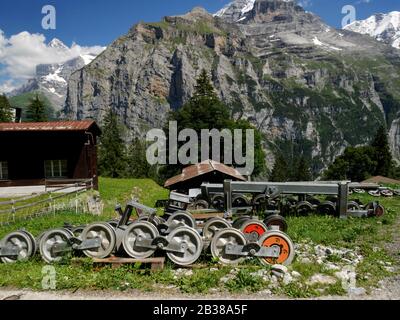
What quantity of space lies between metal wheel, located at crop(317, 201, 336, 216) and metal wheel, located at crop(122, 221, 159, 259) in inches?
395

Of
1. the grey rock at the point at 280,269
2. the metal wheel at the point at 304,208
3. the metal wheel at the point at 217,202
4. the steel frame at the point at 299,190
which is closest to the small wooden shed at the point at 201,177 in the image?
the metal wheel at the point at 217,202

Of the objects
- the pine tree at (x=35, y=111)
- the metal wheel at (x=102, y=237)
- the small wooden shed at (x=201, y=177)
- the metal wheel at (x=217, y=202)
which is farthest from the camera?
the pine tree at (x=35, y=111)

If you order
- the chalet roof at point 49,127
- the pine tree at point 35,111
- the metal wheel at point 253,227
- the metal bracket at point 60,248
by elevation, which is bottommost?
the metal bracket at point 60,248

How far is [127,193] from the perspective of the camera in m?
31.8

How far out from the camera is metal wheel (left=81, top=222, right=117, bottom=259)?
9312 millimetres

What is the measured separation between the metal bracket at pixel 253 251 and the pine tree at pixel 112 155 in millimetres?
57985

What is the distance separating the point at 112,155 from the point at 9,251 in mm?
58163

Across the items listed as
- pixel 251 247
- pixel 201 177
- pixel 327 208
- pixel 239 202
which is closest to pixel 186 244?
pixel 251 247

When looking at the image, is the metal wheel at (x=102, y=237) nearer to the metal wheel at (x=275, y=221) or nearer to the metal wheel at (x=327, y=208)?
the metal wheel at (x=275, y=221)

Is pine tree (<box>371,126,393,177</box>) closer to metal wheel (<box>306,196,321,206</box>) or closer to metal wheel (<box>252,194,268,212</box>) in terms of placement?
metal wheel (<box>306,196,321,206</box>)

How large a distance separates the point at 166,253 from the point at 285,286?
10.0 feet

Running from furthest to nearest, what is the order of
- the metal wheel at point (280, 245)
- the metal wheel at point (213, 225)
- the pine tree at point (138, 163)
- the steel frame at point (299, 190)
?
the pine tree at point (138, 163)
the steel frame at point (299, 190)
the metal wheel at point (213, 225)
the metal wheel at point (280, 245)

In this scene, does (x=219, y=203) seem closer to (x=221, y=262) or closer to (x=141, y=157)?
(x=221, y=262)

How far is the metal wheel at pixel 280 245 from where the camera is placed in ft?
28.7
